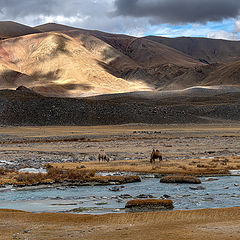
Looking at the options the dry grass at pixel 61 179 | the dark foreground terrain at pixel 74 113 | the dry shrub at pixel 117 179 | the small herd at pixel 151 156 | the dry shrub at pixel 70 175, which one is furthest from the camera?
the dark foreground terrain at pixel 74 113

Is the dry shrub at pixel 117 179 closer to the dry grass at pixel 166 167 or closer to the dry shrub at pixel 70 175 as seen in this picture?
the dry shrub at pixel 70 175

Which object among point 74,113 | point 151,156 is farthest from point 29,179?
point 74,113

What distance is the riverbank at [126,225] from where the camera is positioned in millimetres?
9289

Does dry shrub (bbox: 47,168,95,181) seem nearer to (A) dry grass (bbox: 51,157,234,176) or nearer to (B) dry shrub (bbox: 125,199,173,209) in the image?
(A) dry grass (bbox: 51,157,234,176)

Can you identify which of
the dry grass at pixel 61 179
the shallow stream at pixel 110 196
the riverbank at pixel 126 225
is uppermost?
the riverbank at pixel 126 225

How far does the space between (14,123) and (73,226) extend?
64786mm

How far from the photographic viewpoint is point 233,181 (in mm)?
19078

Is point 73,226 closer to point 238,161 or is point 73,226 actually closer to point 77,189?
point 77,189

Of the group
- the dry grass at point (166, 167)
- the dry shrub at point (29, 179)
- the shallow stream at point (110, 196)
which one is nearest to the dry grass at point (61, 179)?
the dry shrub at point (29, 179)

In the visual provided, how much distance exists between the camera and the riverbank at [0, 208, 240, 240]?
9.29 m

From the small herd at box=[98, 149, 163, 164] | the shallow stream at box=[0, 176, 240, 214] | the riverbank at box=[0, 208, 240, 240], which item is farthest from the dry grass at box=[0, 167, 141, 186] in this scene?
the riverbank at box=[0, 208, 240, 240]

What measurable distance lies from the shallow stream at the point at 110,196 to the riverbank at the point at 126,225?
1.52 meters

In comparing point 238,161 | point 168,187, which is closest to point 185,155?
point 238,161

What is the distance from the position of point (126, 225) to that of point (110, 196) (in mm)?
5183
